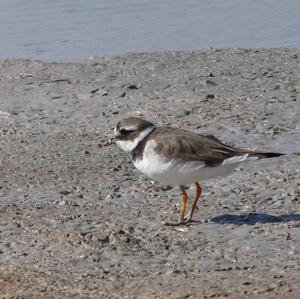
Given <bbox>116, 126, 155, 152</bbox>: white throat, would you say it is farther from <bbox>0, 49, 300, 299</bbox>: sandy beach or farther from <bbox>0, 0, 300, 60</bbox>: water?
<bbox>0, 0, 300, 60</bbox>: water

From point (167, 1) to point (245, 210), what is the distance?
10.2 meters

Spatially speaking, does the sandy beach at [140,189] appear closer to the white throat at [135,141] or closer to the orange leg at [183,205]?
the orange leg at [183,205]

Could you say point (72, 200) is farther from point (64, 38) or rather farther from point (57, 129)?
point (64, 38)

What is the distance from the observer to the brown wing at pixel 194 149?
717cm

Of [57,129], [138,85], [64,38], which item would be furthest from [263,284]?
[64,38]

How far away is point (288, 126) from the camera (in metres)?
9.88

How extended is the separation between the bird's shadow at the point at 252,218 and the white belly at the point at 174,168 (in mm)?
357

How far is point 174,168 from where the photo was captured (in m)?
7.17

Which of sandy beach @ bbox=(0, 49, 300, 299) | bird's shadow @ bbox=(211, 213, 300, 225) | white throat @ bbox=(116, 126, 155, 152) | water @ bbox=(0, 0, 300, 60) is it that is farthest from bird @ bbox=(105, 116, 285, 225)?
water @ bbox=(0, 0, 300, 60)

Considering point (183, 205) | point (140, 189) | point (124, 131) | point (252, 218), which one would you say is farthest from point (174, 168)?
point (140, 189)

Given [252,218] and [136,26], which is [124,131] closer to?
[252,218]

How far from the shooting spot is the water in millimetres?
14539

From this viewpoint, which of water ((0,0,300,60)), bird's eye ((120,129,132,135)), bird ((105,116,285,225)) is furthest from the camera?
water ((0,0,300,60))

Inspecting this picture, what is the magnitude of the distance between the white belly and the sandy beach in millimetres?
366
